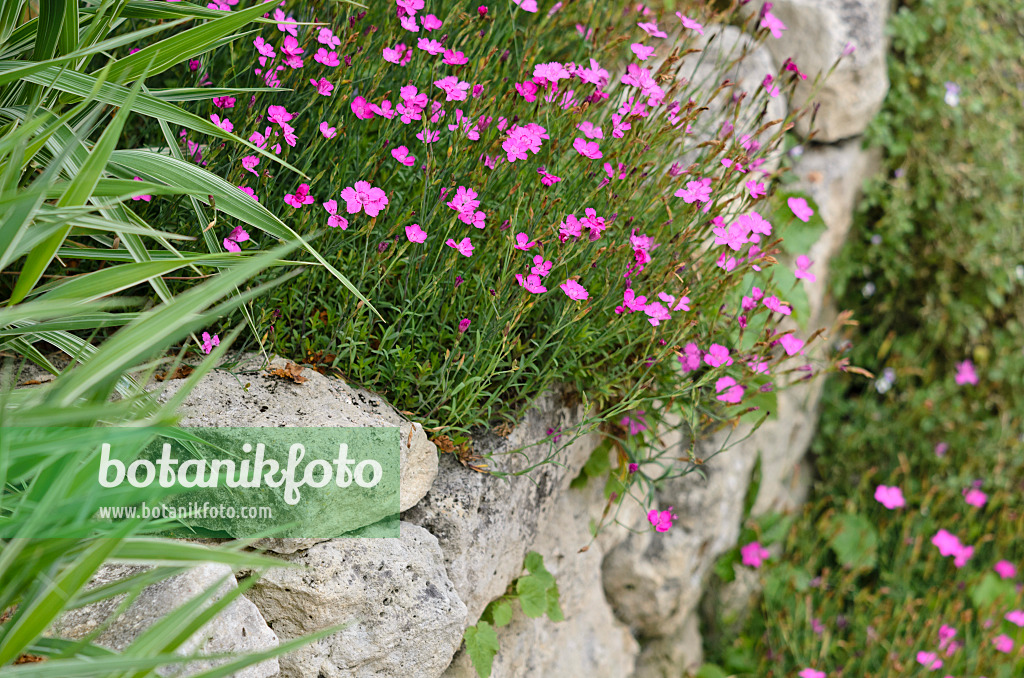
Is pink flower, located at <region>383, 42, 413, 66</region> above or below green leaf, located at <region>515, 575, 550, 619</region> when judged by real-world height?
above

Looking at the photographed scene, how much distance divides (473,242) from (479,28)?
65 centimetres

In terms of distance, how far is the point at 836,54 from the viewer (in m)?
3.24

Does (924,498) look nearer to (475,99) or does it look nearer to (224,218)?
(475,99)

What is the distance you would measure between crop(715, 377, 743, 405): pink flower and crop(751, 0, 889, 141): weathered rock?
1.65 m

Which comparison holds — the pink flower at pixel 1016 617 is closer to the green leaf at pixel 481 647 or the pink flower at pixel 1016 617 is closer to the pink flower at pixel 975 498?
the pink flower at pixel 975 498

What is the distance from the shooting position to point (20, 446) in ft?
3.35

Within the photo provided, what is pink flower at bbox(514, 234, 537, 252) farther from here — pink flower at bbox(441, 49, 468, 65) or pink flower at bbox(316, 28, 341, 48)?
pink flower at bbox(316, 28, 341, 48)

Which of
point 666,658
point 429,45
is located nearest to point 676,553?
point 666,658

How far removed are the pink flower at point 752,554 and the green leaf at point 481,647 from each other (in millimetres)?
1650

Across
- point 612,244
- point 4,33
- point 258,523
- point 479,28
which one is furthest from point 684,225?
point 4,33

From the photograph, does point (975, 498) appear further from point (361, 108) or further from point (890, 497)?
point (361, 108)

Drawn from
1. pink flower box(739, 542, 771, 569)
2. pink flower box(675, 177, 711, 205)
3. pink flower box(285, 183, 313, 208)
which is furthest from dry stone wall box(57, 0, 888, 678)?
pink flower box(675, 177, 711, 205)

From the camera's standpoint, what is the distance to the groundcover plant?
147 centimetres

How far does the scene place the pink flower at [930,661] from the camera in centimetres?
290
